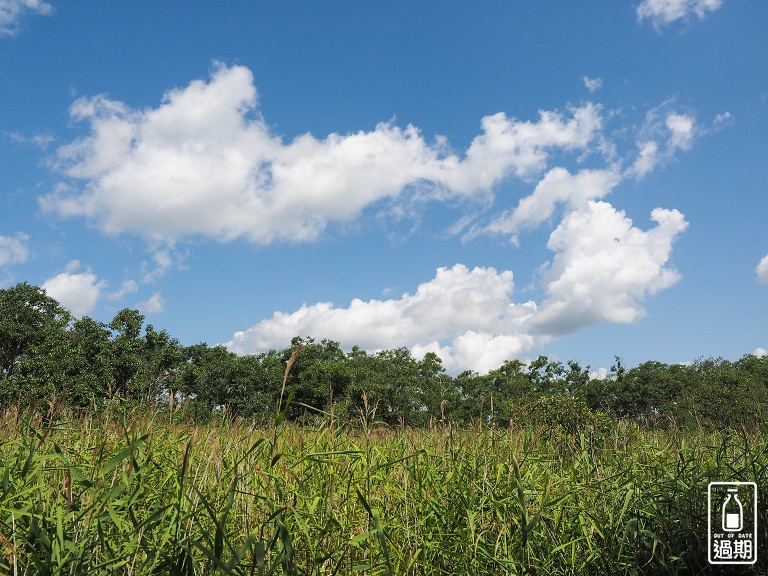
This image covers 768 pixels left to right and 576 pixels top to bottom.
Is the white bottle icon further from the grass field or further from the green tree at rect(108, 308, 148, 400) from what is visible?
the green tree at rect(108, 308, 148, 400)

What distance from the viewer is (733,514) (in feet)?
10.8

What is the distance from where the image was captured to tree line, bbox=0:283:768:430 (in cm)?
2828

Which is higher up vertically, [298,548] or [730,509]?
[730,509]

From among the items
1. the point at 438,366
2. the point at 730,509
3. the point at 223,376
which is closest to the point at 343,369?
the point at 223,376

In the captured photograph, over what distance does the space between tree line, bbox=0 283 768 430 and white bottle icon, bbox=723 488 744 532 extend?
1926 cm

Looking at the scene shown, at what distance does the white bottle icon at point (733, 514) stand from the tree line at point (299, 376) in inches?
758

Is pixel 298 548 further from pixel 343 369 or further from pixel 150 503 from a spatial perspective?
pixel 343 369

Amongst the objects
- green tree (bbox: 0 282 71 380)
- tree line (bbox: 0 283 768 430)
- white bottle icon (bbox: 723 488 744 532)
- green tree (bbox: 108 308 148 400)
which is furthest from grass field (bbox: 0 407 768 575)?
green tree (bbox: 0 282 71 380)

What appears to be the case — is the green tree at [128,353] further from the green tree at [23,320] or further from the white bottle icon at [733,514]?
the white bottle icon at [733,514]

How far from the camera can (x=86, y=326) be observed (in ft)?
101

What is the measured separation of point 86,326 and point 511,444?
31.8 meters

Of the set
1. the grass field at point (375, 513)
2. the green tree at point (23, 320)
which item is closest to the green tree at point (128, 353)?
the green tree at point (23, 320)

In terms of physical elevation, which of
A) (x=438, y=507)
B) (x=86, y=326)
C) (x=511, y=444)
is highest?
(x=86, y=326)

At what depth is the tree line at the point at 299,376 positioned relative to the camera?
28.3m
